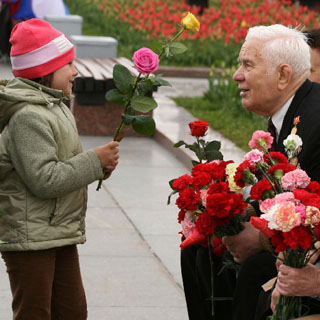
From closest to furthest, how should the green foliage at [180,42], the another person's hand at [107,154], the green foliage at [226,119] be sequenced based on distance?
the another person's hand at [107,154]
the green foliage at [226,119]
the green foliage at [180,42]

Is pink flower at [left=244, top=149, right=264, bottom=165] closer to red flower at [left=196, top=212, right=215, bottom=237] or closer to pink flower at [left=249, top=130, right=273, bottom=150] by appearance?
pink flower at [left=249, top=130, right=273, bottom=150]

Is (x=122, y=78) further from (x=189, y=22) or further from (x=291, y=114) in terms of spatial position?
(x=291, y=114)

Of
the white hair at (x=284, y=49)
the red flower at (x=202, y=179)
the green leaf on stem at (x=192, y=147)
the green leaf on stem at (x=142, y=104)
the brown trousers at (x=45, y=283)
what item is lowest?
the brown trousers at (x=45, y=283)

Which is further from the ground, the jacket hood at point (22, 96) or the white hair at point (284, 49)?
the white hair at point (284, 49)

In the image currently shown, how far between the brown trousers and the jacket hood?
21.6 inches

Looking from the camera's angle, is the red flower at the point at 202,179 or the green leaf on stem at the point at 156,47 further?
the green leaf on stem at the point at 156,47

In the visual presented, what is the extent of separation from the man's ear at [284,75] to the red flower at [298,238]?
1.03 metres

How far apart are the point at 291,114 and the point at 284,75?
17 centimetres

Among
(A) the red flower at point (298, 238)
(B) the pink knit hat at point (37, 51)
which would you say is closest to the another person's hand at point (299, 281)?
(A) the red flower at point (298, 238)

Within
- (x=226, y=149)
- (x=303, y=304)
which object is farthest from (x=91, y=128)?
(x=303, y=304)

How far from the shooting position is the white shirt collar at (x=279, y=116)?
13.4ft

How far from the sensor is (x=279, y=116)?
13.5 ft

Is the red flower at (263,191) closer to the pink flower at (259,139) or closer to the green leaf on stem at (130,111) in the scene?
the pink flower at (259,139)

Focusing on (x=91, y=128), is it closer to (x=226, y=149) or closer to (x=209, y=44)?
(x=226, y=149)
